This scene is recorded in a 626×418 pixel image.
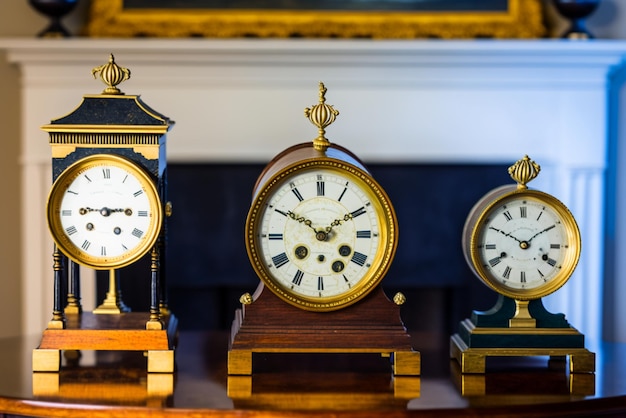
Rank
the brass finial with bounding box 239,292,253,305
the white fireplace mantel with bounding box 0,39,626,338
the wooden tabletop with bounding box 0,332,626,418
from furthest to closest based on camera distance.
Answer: the white fireplace mantel with bounding box 0,39,626,338, the brass finial with bounding box 239,292,253,305, the wooden tabletop with bounding box 0,332,626,418

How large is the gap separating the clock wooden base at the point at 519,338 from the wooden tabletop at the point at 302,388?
1.2 inches

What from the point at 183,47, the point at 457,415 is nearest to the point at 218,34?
the point at 183,47

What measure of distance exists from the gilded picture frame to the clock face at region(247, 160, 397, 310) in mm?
1428

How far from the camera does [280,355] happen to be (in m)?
1.90

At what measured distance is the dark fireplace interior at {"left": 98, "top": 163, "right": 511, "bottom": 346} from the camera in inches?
121

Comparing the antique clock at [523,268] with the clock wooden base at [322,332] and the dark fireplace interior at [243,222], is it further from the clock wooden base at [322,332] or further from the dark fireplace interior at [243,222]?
the dark fireplace interior at [243,222]

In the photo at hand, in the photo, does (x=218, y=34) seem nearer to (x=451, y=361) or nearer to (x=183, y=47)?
(x=183, y=47)

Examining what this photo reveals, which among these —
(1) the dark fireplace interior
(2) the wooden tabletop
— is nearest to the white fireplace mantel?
(1) the dark fireplace interior

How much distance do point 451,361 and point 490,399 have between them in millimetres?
283

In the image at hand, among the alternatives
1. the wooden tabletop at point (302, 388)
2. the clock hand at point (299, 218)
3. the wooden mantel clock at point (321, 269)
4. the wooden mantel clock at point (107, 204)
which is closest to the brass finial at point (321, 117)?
the wooden mantel clock at point (321, 269)

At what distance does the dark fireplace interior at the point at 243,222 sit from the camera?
3076 mm

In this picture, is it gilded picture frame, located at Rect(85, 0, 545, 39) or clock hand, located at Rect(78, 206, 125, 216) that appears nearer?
clock hand, located at Rect(78, 206, 125, 216)

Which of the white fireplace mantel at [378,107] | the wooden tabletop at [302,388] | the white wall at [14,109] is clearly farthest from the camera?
the white wall at [14,109]

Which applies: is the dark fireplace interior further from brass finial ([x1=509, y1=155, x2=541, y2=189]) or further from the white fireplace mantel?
brass finial ([x1=509, y1=155, x2=541, y2=189])
